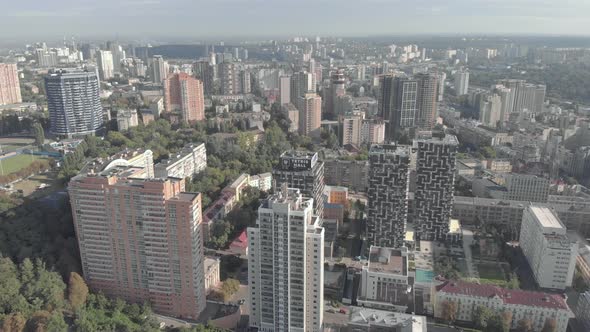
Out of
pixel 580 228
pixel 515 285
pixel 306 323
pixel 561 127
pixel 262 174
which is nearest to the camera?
pixel 306 323

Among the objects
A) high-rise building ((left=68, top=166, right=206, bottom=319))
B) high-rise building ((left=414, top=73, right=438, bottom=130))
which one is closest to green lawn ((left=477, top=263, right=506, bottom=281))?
high-rise building ((left=68, top=166, right=206, bottom=319))

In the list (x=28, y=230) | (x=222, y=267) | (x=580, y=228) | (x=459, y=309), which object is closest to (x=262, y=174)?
(x=222, y=267)

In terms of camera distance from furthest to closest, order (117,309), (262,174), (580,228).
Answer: (262,174) → (580,228) → (117,309)

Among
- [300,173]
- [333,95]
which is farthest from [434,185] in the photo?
[333,95]

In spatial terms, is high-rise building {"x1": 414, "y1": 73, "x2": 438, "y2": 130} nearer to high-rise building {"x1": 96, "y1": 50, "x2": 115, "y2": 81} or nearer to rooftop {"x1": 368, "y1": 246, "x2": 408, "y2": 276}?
rooftop {"x1": 368, "y1": 246, "x2": 408, "y2": 276}

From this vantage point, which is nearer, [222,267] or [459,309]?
[459,309]

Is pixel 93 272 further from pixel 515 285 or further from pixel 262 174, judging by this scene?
pixel 515 285

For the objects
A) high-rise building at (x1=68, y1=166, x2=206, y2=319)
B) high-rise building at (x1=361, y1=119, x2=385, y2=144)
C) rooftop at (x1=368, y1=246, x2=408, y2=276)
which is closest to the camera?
high-rise building at (x1=68, y1=166, x2=206, y2=319)
